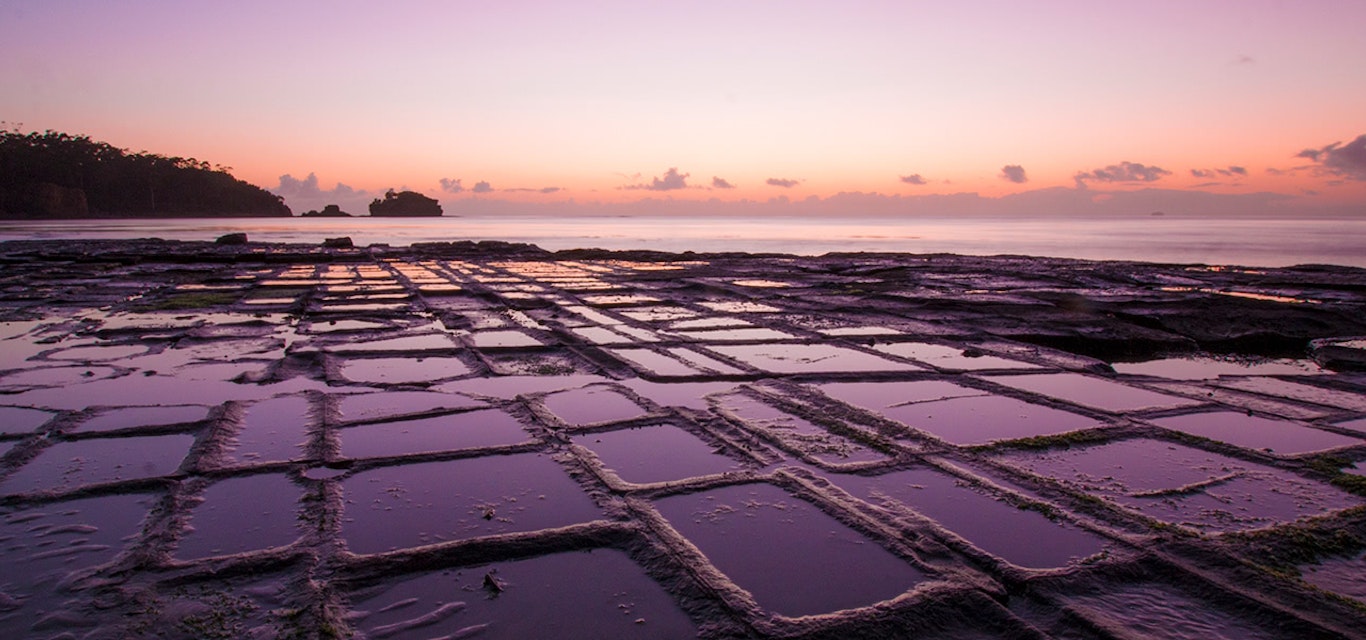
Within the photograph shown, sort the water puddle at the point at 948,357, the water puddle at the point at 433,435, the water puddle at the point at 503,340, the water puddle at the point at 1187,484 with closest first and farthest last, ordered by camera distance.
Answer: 1. the water puddle at the point at 1187,484
2. the water puddle at the point at 433,435
3. the water puddle at the point at 948,357
4. the water puddle at the point at 503,340

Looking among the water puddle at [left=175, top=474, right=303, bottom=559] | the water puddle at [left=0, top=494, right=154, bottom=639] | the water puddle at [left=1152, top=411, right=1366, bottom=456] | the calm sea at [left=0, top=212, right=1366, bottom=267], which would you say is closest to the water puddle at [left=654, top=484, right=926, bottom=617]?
the water puddle at [left=175, top=474, right=303, bottom=559]

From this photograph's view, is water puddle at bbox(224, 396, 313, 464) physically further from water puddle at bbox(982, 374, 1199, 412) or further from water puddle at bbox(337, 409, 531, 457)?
water puddle at bbox(982, 374, 1199, 412)

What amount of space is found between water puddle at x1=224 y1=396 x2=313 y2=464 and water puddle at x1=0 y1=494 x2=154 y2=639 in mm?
503

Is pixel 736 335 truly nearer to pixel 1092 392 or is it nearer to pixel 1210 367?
pixel 1092 392

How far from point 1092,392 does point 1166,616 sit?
9.30 ft

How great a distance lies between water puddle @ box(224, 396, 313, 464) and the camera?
123 inches

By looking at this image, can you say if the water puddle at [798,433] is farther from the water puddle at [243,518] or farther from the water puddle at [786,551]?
the water puddle at [243,518]

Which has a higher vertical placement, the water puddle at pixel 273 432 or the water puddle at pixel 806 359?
the water puddle at pixel 806 359

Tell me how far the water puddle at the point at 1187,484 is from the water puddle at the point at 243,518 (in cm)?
280

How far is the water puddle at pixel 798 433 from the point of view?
10.4 ft

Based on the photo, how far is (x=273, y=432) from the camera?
345 cm

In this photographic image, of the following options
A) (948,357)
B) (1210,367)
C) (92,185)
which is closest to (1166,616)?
(948,357)

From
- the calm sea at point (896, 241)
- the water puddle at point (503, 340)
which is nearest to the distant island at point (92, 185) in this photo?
the calm sea at point (896, 241)

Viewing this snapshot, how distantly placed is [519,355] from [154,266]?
1249 cm
